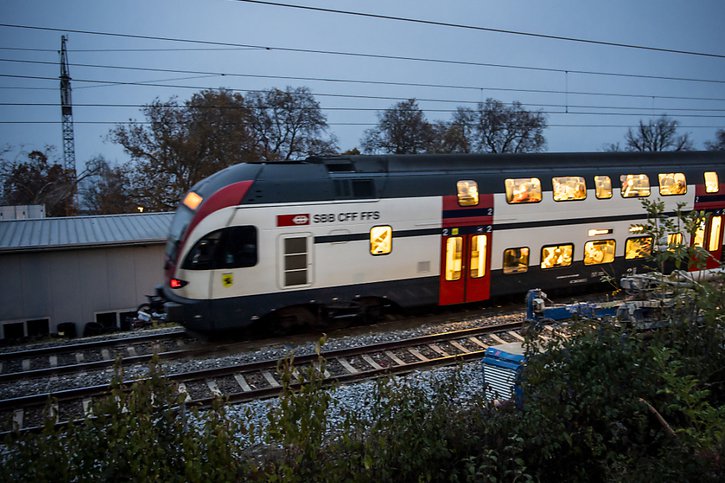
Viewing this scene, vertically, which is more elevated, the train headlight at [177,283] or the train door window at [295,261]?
the train door window at [295,261]

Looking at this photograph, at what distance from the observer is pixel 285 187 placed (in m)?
11.8

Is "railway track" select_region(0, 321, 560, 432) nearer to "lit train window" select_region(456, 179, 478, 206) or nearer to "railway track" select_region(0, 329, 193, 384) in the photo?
"railway track" select_region(0, 329, 193, 384)

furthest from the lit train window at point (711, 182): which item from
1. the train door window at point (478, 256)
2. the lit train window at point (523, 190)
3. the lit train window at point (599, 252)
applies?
the train door window at point (478, 256)

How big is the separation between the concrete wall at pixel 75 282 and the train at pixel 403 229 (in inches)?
244

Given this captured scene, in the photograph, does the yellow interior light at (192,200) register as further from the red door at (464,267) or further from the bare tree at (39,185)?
the bare tree at (39,185)

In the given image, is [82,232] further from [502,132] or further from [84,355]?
[502,132]

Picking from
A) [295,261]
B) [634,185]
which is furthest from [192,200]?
[634,185]

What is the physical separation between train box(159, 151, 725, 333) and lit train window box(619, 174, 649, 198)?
38 mm

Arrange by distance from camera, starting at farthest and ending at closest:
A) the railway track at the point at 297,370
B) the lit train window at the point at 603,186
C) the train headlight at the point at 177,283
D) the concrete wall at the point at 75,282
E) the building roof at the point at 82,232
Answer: the building roof at the point at 82,232
the concrete wall at the point at 75,282
the lit train window at the point at 603,186
the train headlight at the point at 177,283
the railway track at the point at 297,370

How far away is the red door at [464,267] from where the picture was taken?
13820mm

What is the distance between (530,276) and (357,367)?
6.18 meters

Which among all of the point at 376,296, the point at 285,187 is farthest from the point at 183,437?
the point at 376,296

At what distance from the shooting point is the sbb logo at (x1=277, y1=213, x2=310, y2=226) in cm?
1175

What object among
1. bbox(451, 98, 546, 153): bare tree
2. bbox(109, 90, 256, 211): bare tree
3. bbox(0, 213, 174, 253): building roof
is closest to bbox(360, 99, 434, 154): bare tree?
bbox(451, 98, 546, 153): bare tree
